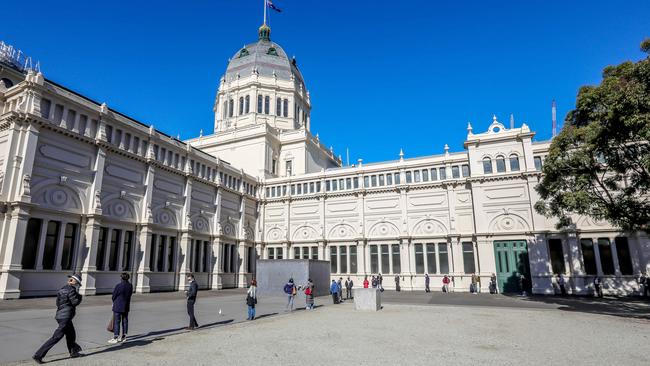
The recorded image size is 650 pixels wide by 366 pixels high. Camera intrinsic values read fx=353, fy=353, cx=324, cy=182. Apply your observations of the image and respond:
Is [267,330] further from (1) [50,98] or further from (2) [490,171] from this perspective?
(2) [490,171]

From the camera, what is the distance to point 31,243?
24.7 meters

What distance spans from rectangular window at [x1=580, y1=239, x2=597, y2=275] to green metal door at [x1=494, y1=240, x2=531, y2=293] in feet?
16.0

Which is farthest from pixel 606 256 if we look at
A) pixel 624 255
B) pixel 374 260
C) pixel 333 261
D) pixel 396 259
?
pixel 333 261

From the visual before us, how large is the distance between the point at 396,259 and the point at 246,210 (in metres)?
20.6

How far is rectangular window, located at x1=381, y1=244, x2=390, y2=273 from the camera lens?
140ft

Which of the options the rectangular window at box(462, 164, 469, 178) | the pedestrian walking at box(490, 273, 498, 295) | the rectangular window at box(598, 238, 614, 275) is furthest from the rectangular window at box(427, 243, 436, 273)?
the rectangular window at box(598, 238, 614, 275)

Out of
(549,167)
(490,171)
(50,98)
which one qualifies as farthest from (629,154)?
(50,98)

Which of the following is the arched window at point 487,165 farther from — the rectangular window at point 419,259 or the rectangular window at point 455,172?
the rectangular window at point 419,259

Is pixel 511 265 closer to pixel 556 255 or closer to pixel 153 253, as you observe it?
pixel 556 255

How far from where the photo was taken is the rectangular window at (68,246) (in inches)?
1047

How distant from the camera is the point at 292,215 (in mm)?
48219

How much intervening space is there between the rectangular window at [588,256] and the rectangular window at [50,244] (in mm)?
45587

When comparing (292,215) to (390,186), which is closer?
(390,186)

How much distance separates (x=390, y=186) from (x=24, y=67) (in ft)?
138
